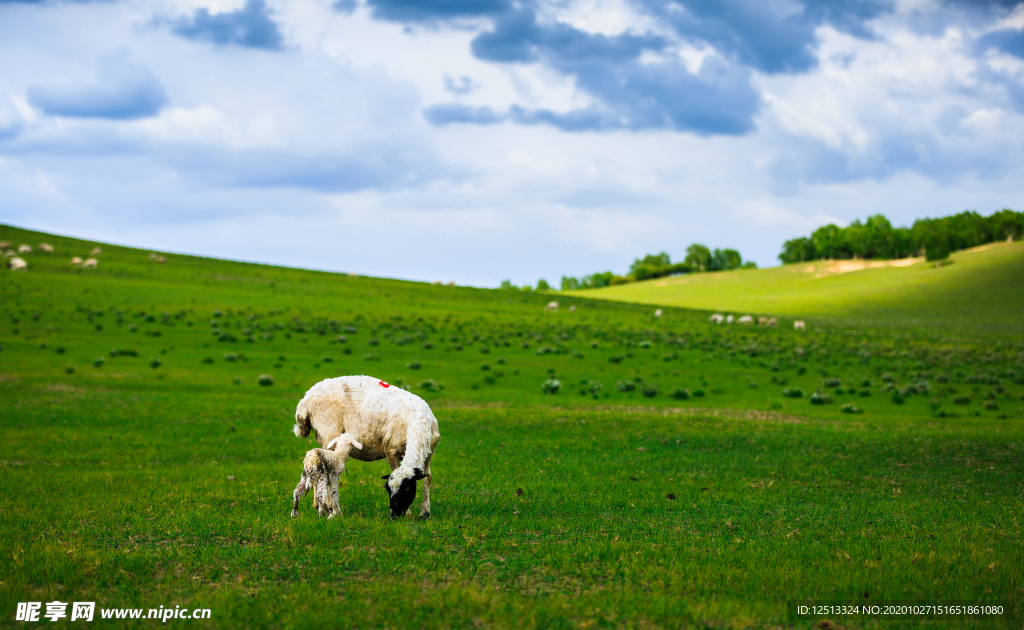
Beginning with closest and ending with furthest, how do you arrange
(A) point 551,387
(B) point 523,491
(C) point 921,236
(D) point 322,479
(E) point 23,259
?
(D) point 322,479
(B) point 523,491
(A) point 551,387
(E) point 23,259
(C) point 921,236

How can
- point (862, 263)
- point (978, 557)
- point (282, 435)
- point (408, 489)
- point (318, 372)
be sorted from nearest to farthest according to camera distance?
point (978, 557)
point (408, 489)
point (282, 435)
point (318, 372)
point (862, 263)

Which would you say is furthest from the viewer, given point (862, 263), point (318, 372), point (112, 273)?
point (862, 263)

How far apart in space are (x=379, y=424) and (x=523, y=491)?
3995mm

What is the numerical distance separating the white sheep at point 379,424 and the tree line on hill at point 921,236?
158m

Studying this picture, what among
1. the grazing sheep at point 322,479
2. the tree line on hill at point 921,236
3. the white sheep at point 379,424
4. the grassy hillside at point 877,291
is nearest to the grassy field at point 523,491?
the grazing sheep at point 322,479

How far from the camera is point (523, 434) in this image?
23.4 meters

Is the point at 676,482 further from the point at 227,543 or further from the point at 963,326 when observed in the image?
the point at 963,326

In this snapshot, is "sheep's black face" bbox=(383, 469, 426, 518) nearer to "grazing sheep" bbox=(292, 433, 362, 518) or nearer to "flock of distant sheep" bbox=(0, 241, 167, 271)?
"grazing sheep" bbox=(292, 433, 362, 518)

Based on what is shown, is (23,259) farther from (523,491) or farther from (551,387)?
(523,491)

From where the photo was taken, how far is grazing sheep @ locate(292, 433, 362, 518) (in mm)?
11023

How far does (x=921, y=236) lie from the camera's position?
504ft

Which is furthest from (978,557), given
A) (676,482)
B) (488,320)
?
(488,320)

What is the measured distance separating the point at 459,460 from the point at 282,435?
7.85 meters

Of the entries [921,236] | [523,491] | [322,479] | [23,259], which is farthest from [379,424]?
[921,236]
